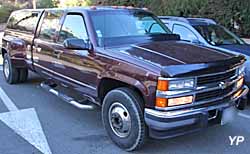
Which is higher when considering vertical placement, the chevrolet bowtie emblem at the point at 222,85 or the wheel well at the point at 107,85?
the chevrolet bowtie emblem at the point at 222,85

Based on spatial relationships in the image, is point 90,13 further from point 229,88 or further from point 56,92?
point 229,88

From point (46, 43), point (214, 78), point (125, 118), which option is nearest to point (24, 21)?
point (46, 43)

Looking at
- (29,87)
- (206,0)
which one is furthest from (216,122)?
(206,0)

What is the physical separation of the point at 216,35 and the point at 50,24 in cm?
357

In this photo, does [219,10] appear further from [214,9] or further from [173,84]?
[173,84]

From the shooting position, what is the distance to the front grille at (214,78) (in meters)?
3.80

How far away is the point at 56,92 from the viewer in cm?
566

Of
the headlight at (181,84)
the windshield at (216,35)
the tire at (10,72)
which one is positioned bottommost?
the tire at (10,72)

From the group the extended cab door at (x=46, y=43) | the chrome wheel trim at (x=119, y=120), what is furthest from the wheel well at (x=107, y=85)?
the extended cab door at (x=46, y=43)

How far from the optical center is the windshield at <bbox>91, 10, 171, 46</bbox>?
4836mm

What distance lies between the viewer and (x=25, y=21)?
7230 millimetres

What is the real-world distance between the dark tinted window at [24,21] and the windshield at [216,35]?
3.37 m

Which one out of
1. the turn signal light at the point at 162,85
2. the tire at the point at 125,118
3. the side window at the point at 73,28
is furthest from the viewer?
the side window at the point at 73,28

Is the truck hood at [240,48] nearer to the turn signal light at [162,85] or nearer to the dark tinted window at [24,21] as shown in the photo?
the turn signal light at [162,85]
